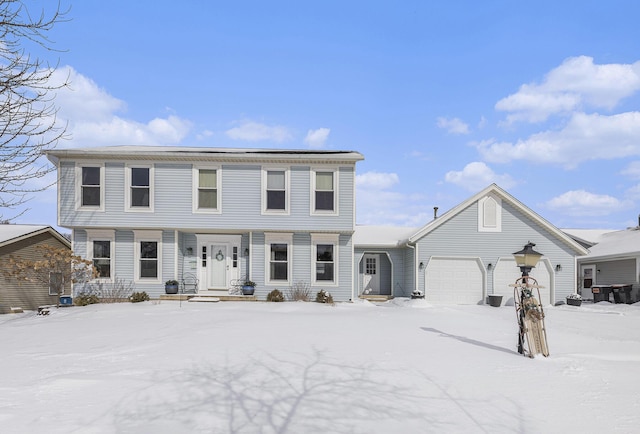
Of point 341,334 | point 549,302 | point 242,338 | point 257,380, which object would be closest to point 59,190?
point 242,338

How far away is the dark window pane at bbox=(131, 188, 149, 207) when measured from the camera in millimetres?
19984

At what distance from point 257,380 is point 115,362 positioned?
3084 millimetres

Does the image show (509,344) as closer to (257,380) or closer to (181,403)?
(257,380)

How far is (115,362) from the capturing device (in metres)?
8.45

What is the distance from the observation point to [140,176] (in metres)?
20.1

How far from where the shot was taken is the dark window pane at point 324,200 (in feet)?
66.2

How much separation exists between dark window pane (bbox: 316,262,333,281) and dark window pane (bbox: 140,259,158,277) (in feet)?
23.3

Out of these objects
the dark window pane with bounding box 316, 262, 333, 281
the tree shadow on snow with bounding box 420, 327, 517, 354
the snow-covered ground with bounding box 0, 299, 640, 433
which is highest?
the dark window pane with bounding box 316, 262, 333, 281

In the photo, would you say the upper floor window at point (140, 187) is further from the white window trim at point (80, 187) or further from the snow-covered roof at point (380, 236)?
the snow-covered roof at point (380, 236)

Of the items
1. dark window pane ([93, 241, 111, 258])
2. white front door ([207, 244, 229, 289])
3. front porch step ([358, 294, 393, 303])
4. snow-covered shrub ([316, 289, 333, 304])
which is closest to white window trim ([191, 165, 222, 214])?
white front door ([207, 244, 229, 289])

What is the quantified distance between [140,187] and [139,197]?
439 millimetres

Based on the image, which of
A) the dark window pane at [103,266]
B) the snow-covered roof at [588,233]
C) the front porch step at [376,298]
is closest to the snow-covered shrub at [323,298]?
the front porch step at [376,298]

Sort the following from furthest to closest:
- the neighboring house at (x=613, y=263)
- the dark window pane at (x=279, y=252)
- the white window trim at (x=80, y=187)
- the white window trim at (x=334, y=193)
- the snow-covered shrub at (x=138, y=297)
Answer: the neighboring house at (x=613, y=263)
the dark window pane at (x=279, y=252)
the white window trim at (x=334, y=193)
the white window trim at (x=80, y=187)
the snow-covered shrub at (x=138, y=297)

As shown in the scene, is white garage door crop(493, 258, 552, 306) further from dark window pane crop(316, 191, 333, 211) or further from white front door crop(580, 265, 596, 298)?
dark window pane crop(316, 191, 333, 211)
